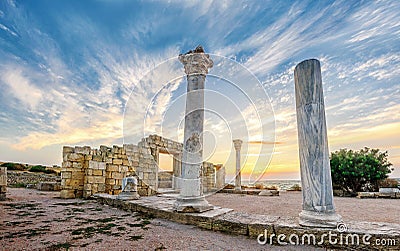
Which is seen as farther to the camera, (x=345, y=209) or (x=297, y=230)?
(x=345, y=209)

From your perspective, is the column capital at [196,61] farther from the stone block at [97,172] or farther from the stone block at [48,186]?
the stone block at [48,186]

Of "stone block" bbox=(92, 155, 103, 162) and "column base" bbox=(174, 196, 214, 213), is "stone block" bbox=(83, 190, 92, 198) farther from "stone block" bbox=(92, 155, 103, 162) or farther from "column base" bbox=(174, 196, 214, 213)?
"column base" bbox=(174, 196, 214, 213)

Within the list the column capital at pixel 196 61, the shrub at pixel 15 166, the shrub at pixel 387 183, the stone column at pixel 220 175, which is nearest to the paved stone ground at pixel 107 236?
the column capital at pixel 196 61

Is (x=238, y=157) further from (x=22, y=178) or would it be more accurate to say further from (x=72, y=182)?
(x=22, y=178)

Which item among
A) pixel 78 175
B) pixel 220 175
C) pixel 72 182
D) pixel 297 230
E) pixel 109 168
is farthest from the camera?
pixel 220 175

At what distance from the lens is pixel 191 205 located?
483 cm

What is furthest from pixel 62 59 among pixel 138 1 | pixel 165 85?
pixel 165 85

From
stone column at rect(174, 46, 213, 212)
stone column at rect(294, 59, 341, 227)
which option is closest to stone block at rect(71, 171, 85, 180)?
stone column at rect(174, 46, 213, 212)

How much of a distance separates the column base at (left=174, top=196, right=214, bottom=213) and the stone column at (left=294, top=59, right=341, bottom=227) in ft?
6.88

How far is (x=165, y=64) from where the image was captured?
6.92 metres

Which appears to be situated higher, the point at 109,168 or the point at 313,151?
the point at 313,151

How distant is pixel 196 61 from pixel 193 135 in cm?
189

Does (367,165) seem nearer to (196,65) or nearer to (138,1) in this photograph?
(196,65)

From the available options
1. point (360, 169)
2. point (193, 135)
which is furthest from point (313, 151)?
point (360, 169)
